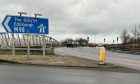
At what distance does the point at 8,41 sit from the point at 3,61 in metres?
38.1

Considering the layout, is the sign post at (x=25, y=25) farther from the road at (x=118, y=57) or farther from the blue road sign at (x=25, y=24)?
the road at (x=118, y=57)

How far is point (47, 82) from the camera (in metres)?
11.3

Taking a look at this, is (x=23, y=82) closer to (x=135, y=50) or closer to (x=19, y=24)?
(x=19, y=24)

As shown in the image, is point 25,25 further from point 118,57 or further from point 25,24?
point 118,57

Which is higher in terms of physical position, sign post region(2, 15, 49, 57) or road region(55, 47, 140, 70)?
sign post region(2, 15, 49, 57)

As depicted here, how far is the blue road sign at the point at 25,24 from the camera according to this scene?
2422 centimetres

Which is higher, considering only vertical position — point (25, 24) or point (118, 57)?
point (25, 24)

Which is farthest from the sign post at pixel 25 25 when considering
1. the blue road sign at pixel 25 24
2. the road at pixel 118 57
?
the road at pixel 118 57

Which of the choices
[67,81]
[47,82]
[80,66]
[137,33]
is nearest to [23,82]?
[47,82]

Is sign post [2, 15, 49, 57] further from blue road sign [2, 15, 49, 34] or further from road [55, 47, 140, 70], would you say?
road [55, 47, 140, 70]

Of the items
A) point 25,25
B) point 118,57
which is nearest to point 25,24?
point 25,25

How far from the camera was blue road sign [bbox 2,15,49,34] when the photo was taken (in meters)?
24.2

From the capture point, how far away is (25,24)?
2473 centimetres

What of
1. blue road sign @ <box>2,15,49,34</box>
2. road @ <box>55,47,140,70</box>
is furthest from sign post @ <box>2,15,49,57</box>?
road @ <box>55,47,140,70</box>
